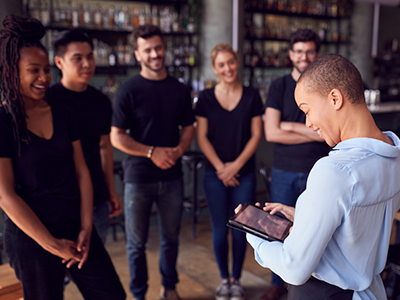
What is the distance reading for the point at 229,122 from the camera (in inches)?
101

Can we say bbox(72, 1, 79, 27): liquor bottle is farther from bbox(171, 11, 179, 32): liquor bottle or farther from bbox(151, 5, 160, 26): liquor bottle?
bbox(171, 11, 179, 32): liquor bottle

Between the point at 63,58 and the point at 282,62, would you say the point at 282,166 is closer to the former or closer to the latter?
the point at 63,58

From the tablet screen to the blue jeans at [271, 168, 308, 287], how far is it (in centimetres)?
123

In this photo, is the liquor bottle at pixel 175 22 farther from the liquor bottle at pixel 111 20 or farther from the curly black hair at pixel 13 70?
the curly black hair at pixel 13 70

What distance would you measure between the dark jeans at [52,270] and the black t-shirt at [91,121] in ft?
1.40

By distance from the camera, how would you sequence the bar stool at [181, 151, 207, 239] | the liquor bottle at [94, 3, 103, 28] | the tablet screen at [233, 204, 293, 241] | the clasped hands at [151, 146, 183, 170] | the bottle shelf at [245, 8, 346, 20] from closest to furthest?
the tablet screen at [233, 204, 293, 241] → the clasped hands at [151, 146, 183, 170] → the bar stool at [181, 151, 207, 239] → the liquor bottle at [94, 3, 103, 28] → the bottle shelf at [245, 8, 346, 20]

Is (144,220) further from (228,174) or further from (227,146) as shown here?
(227,146)

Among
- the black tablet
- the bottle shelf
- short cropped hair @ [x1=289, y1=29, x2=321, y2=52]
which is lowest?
the black tablet

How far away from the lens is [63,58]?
84.1 inches

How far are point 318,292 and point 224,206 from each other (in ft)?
4.98

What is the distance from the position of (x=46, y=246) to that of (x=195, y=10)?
4556mm

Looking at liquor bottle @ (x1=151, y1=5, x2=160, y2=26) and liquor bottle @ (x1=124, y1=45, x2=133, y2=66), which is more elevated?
liquor bottle @ (x1=151, y1=5, x2=160, y2=26)

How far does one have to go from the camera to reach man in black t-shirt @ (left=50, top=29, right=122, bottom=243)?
2.10 meters

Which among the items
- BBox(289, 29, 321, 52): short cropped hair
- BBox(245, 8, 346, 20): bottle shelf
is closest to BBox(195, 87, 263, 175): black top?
BBox(289, 29, 321, 52): short cropped hair
